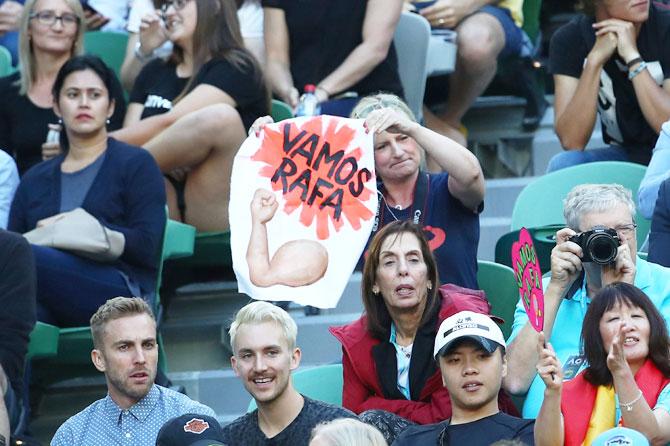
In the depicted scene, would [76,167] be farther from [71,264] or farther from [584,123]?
[584,123]

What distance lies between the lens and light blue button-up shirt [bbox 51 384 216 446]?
5145 mm

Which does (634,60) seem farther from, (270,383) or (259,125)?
(270,383)

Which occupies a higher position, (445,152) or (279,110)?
(279,110)

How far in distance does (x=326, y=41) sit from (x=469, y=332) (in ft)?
9.86

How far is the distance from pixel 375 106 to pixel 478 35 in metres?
1.93

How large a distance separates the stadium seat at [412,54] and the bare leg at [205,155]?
1.01 m

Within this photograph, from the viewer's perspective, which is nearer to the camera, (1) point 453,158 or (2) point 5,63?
(1) point 453,158

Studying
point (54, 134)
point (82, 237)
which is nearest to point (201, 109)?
point (54, 134)

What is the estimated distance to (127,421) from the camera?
5.18 meters

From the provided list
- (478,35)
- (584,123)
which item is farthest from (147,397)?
(478,35)

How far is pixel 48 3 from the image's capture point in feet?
23.6

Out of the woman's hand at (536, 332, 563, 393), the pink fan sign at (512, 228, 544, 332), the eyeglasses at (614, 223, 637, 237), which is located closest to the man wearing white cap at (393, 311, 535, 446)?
the pink fan sign at (512, 228, 544, 332)

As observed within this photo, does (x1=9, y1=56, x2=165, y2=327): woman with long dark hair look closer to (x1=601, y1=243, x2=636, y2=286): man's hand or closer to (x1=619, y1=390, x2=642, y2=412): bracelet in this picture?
(x1=601, y1=243, x2=636, y2=286): man's hand

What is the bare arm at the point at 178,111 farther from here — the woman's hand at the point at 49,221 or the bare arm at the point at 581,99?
the bare arm at the point at 581,99
